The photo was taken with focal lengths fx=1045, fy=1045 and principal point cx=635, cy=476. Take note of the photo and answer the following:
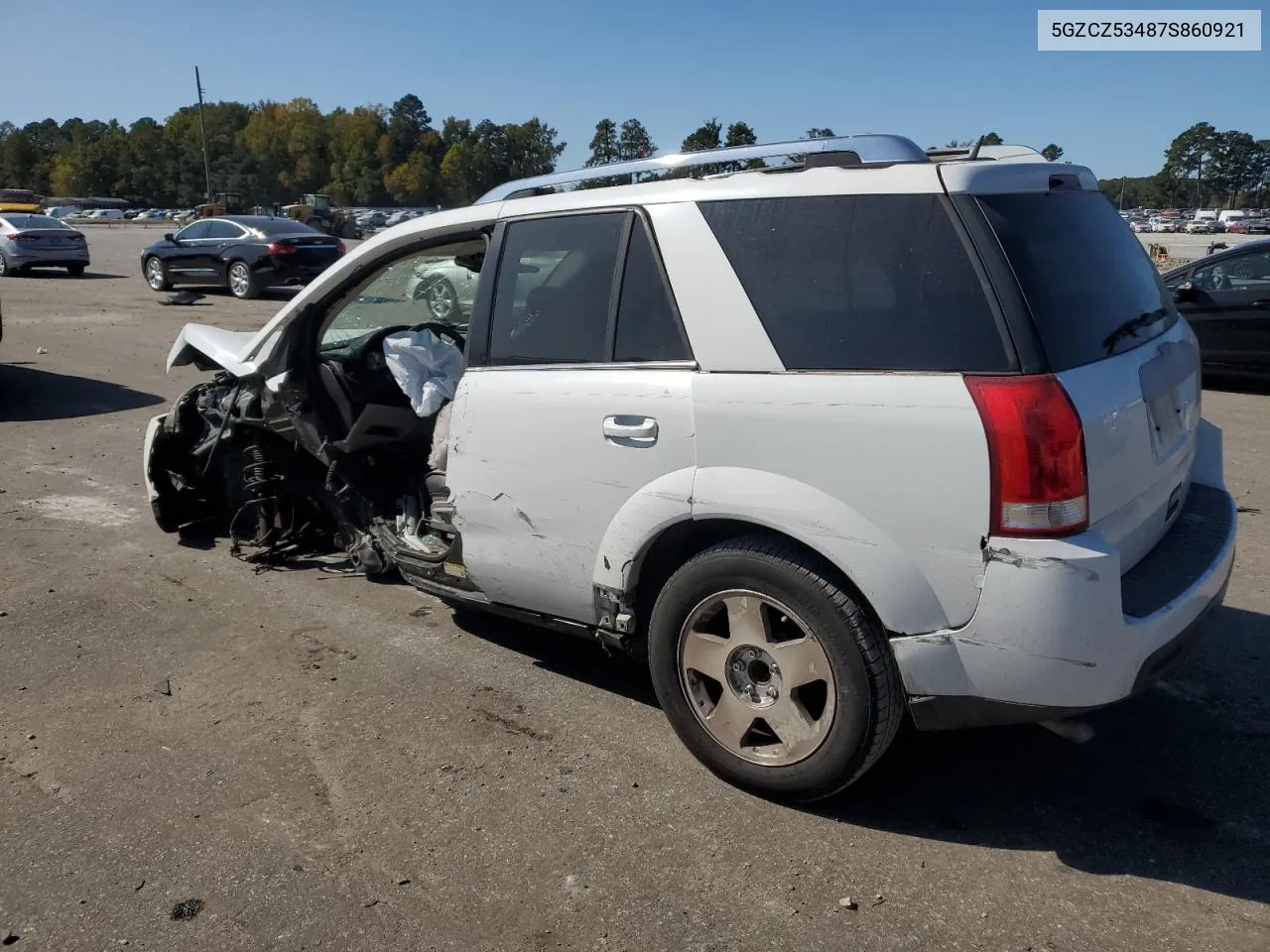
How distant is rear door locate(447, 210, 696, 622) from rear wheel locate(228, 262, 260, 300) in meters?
16.8

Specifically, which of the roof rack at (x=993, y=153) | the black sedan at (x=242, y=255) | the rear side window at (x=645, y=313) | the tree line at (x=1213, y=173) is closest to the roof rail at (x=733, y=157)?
the roof rack at (x=993, y=153)

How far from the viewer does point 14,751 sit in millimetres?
3672

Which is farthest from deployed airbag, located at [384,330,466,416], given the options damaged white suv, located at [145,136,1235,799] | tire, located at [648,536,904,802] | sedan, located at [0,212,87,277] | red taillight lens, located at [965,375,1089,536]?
Answer: sedan, located at [0,212,87,277]

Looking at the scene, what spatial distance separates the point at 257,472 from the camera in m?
5.39

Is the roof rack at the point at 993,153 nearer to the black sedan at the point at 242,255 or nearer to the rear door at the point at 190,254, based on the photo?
the black sedan at the point at 242,255

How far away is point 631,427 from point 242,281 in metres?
18.0

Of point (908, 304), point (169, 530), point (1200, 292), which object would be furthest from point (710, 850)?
point (1200, 292)

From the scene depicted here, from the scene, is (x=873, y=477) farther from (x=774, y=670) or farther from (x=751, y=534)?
(x=774, y=670)

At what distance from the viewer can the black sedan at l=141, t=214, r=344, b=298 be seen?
63.2ft

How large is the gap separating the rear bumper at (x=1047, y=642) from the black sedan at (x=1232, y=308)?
817cm

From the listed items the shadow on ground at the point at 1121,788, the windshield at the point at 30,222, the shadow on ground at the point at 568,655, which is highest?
the windshield at the point at 30,222

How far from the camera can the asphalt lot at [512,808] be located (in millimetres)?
2736

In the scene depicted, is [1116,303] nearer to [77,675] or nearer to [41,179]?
[77,675]

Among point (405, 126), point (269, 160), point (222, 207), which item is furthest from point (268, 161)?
point (222, 207)
